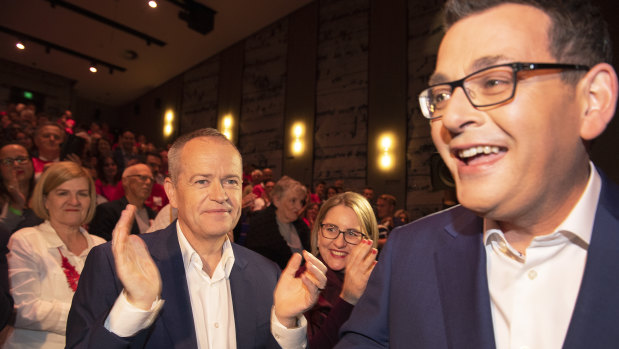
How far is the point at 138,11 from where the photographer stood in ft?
32.3

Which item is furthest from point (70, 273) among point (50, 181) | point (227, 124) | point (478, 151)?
point (227, 124)

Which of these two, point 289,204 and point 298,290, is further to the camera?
point 289,204

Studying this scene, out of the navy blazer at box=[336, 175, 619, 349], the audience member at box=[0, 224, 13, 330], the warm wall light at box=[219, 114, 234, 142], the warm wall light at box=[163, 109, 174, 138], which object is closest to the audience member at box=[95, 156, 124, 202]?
the audience member at box=[0, 224, 13, 330]

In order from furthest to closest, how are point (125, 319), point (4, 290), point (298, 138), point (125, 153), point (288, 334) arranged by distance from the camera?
point (298, 138)
point (125, 153)
point (4, 290)
point (288, 334)
point (125, 319)

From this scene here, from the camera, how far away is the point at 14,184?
3.09m

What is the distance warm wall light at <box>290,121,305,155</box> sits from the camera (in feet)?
32.2

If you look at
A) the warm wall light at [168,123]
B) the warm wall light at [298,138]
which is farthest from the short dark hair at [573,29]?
the warm wall light at [168,123]

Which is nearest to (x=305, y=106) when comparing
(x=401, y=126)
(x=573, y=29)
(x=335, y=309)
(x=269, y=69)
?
(x=269, y=69)

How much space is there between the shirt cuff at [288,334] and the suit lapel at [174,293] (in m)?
0.30

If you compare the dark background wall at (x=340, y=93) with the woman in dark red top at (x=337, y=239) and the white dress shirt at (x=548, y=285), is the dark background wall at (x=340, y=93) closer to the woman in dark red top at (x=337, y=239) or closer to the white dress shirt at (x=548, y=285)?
the woman in dark red top at (x=337, y=239)

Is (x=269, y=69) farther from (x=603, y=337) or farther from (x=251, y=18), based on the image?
(x=603, y=337)

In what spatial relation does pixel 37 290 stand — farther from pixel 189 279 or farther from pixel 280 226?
pixel 280 226

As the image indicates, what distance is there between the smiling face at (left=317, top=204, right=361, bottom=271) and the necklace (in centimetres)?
142

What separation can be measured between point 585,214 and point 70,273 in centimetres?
249
